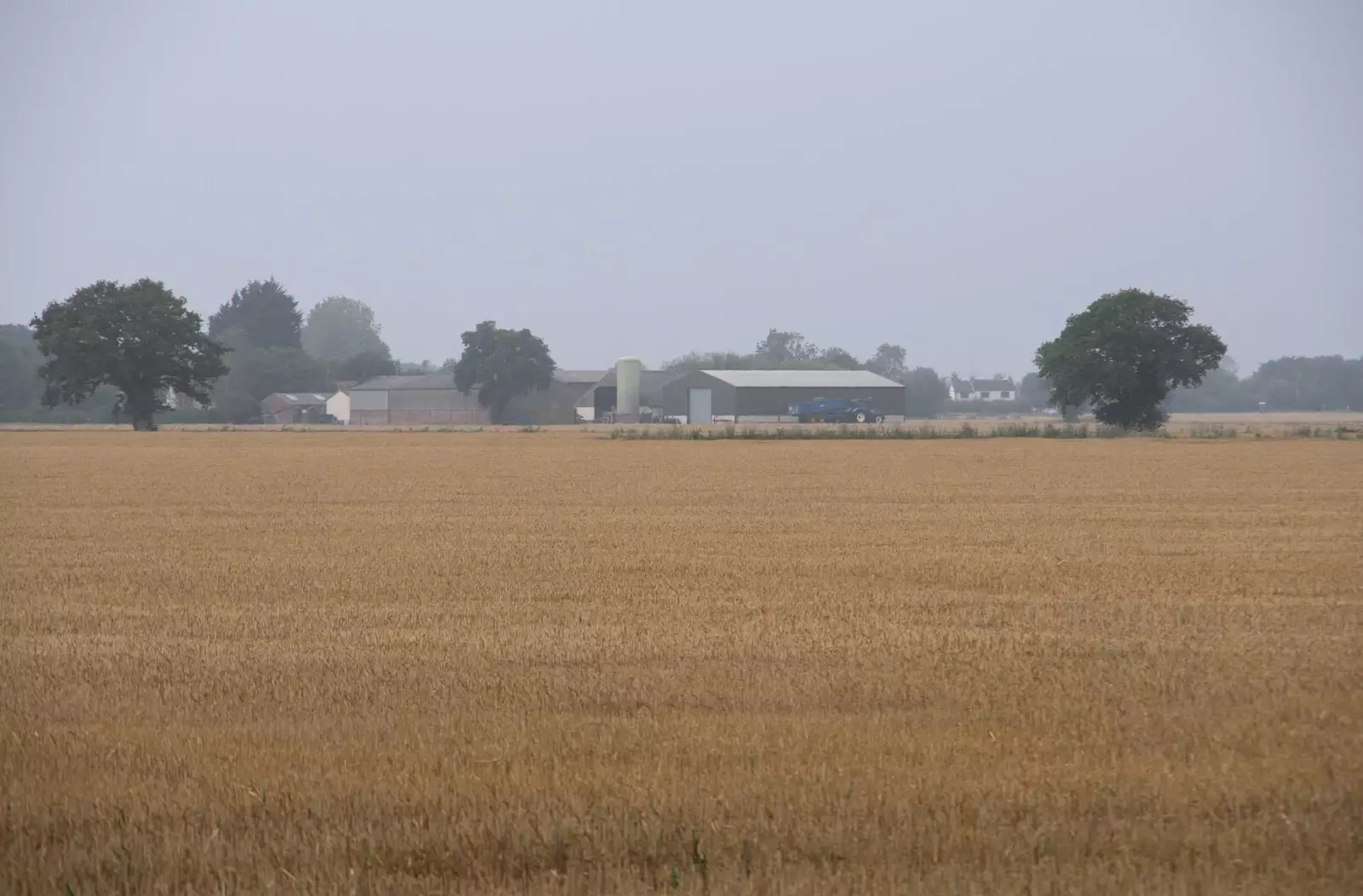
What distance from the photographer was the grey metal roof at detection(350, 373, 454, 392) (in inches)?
5871

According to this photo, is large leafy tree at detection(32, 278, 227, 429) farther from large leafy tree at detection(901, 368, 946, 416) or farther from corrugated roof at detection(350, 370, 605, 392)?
large leafy tree at detection(901, 368, 946, 416)

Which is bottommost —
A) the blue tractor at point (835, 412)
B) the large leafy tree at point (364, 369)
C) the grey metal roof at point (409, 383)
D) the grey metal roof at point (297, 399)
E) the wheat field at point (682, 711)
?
the wheat field at point (682, 711)

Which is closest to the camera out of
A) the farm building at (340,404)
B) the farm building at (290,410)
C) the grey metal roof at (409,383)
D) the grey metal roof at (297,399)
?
Answer: the grey metal roof at (409,383)

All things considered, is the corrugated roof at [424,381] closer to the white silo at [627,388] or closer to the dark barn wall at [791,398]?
the white silo at [627,388]

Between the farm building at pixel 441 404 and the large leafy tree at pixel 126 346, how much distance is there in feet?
137

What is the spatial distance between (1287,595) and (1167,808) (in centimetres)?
922

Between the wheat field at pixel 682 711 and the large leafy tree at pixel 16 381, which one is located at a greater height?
the large leafy tree at pixel 16 381

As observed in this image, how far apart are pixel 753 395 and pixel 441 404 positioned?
32704mm

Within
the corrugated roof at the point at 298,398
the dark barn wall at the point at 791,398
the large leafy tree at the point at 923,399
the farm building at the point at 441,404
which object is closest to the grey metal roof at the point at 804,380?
the dark barn wall at the point at 791,398

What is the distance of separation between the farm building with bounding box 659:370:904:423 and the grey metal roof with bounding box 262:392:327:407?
4005 centimetres

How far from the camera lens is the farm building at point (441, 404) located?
142 meters

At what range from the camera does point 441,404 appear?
477 feet

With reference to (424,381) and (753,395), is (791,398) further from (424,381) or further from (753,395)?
(424,381)

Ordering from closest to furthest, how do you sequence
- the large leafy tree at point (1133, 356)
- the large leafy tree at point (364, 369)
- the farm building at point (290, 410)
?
the large leafy tree at point (1133, 356), the farm building at point (290, 410), the large leafy tree at point (364, 369)
